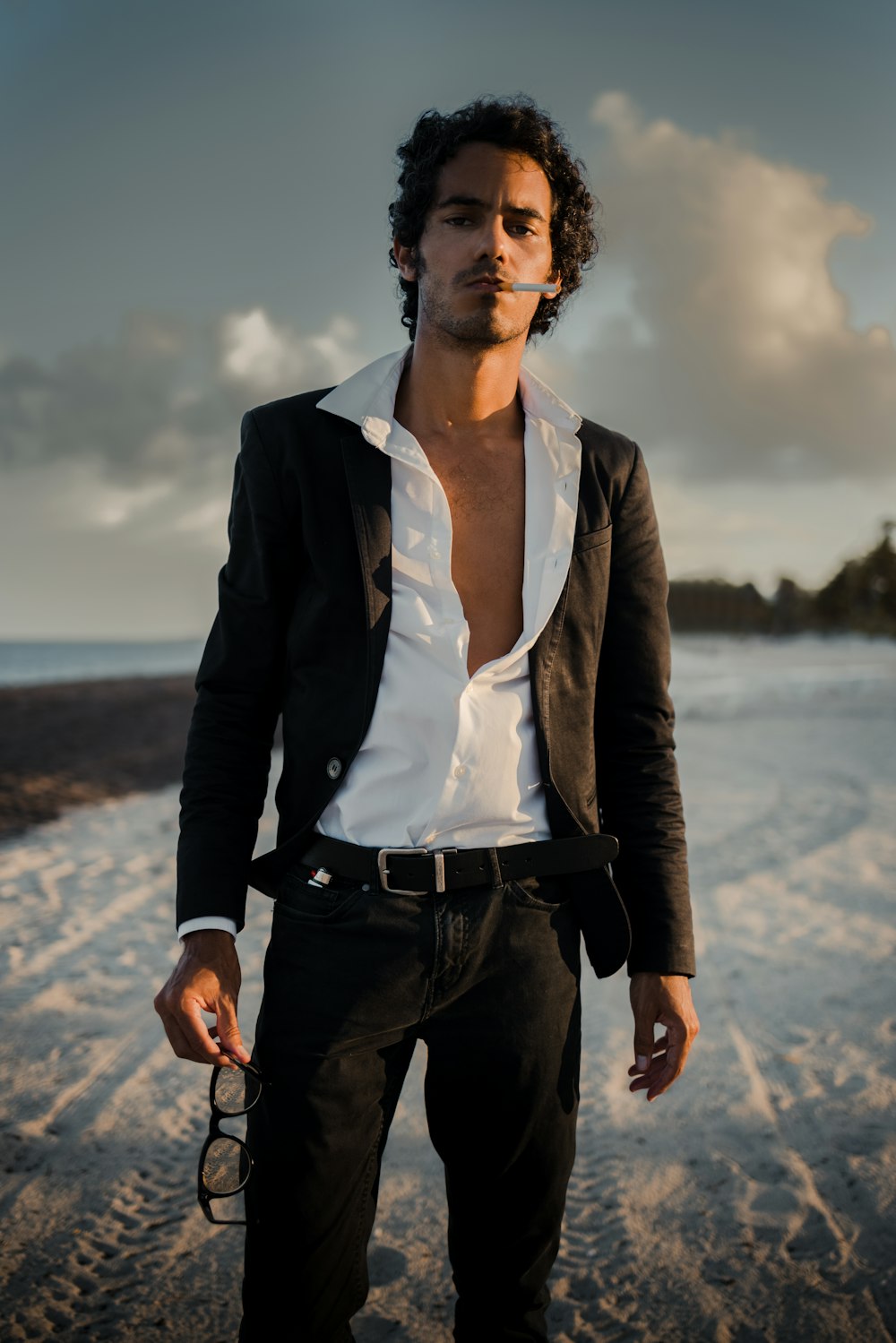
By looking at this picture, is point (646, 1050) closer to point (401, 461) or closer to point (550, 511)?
point (550, 511)

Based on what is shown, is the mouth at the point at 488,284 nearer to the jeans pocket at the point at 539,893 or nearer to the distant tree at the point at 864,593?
the jeans pocket at the point at 539,893

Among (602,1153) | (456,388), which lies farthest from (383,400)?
(602,1153)

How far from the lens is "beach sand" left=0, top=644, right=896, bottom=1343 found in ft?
8.44

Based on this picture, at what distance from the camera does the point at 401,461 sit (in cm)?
191

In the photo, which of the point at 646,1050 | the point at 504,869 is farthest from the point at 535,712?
the point at 646,1050

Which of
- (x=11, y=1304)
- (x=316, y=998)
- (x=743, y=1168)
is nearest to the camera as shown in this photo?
(x=316, y=998)

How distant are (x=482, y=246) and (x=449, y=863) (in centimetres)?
133

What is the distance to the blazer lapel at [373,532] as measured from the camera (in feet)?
5.83

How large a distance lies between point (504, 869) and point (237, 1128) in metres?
2.26

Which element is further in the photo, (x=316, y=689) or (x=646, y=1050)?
(x=646, y=1050)

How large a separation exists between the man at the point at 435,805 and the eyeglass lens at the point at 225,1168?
33 mm

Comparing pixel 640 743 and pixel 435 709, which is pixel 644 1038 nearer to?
pixel 640 743

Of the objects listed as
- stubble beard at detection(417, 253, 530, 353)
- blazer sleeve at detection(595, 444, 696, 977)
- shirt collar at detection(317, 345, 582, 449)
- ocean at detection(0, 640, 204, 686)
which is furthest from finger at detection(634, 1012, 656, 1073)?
ocean at detection(0, 640, 204, 686)

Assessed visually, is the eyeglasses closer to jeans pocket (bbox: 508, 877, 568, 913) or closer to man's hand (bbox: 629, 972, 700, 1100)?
jeans pocket (bbox: 508, 877, 568, 913)
